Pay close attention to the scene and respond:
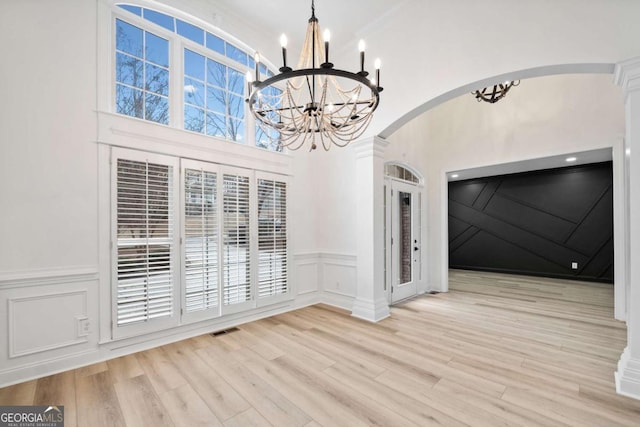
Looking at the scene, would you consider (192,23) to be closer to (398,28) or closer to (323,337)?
(398,28)

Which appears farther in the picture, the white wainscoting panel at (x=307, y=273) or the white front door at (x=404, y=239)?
the white front door at (x=404, y=239)

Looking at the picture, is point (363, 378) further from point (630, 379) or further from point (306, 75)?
point (306, 75)

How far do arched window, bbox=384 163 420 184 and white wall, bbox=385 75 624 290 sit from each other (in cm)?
16

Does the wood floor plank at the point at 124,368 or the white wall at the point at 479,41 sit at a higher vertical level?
the white wall at the point at 479,41

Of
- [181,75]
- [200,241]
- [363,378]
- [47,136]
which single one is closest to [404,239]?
[363,378]

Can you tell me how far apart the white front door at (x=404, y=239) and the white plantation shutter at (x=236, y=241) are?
7.90 feet

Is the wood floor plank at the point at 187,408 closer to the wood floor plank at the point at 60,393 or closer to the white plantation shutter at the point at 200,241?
the wood floor plank at the point at 60,393

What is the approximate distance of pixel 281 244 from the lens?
4250 millimetres

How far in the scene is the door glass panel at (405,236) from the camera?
5074 millimetres

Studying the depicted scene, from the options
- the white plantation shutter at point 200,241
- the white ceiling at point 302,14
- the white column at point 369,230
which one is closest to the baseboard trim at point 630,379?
the white column at point 369,230

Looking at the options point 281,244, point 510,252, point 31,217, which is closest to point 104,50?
point 31,217

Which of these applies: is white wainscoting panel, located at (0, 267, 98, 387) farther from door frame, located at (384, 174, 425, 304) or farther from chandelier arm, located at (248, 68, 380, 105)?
door frame, located at (384, 174, 425, 304)

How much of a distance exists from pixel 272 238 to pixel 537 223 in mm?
6919

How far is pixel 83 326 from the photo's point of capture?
8.71 feet
